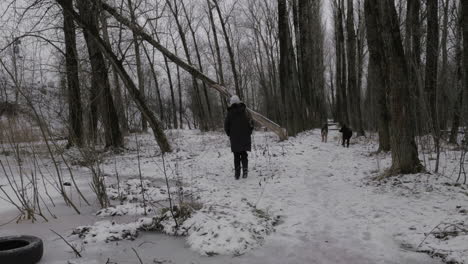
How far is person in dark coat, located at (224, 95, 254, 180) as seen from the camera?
7098mm

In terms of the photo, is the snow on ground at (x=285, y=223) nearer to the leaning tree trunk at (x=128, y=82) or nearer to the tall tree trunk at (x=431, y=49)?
the leaning tree trunk at (x=128, y=82)

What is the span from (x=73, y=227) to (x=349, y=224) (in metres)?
3.33

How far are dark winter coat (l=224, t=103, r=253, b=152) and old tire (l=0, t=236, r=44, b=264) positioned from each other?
4351 millimetres

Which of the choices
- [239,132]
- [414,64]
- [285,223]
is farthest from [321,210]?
[414,64]

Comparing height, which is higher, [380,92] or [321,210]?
[380,92]

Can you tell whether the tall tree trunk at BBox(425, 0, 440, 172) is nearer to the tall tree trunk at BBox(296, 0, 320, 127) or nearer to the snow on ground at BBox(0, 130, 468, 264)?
the snow on ground at BBox(0, 130, 468, 264)

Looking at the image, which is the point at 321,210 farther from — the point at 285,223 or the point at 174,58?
the point at 174,58

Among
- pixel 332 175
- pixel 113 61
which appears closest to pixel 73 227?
pixel 332 175

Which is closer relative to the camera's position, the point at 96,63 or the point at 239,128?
the point at 239,128

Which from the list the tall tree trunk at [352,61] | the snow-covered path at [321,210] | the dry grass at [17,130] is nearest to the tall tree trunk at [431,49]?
the snow-covered path at [321,210]

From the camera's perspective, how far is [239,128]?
7191 millimetres

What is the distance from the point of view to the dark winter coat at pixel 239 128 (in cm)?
709

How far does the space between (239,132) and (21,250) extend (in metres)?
4.71

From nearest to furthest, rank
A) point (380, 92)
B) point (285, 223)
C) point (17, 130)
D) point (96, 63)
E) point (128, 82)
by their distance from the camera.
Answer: point (285, 223), point (17, 130), point (380, 92), point (128, 82), point (96, 63)
